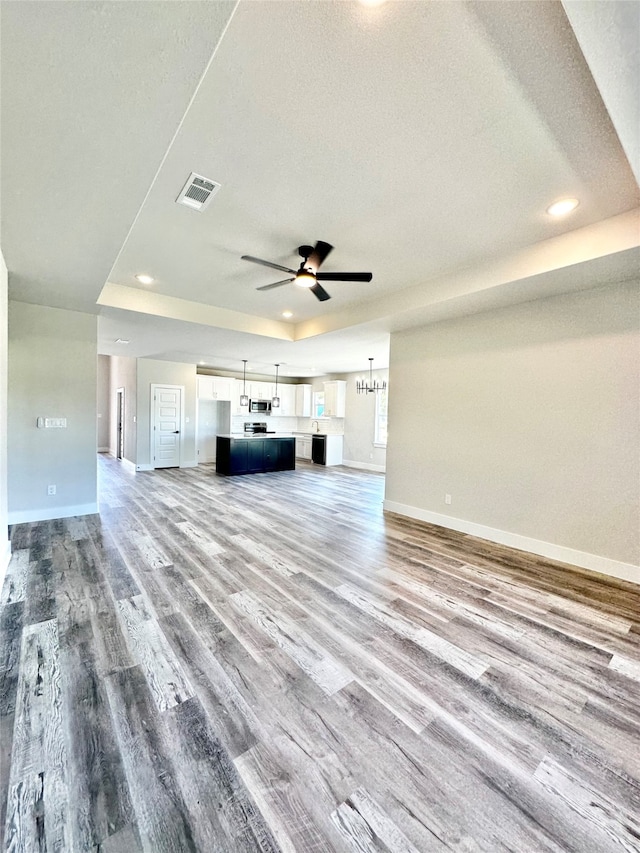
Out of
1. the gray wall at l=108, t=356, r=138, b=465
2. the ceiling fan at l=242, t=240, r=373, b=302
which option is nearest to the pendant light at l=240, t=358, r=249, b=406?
the gray wall at l=108, t=356, r=138, b=465

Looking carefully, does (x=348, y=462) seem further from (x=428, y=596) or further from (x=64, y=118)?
(x=64, y=118)

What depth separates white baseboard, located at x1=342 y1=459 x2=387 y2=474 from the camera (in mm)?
9033

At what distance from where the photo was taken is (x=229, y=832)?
3.81ft

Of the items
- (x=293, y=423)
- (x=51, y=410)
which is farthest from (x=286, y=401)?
(x=51, y=410)

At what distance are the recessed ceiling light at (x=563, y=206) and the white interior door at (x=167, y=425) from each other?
8.30 m

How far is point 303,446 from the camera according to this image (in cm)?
1126

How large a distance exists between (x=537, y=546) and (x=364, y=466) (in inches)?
232

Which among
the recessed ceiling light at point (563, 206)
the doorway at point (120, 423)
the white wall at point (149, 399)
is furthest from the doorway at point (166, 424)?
the recessed ceiling light at point (563, 206)

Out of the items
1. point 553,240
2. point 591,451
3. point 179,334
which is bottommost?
point 591,451

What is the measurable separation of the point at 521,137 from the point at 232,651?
132 inches

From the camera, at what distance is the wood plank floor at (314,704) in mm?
1204

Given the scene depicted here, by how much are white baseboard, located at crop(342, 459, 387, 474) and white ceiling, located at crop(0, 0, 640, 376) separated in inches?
226

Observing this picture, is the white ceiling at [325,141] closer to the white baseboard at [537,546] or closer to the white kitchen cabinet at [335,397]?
the white baseboard at [537,546]

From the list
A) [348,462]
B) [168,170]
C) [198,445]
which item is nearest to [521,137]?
[168,170]
